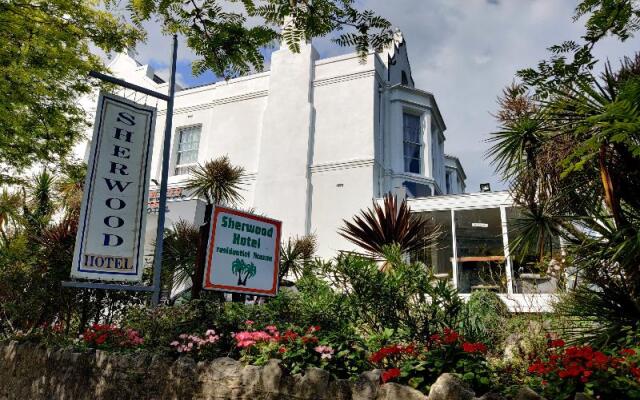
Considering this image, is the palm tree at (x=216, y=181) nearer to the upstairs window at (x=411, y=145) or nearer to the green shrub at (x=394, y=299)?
the upstairs window at (x=411, y=145)

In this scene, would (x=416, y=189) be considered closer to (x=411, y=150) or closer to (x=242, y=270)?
(x=411, y=150)

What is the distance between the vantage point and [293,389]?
3881 mm

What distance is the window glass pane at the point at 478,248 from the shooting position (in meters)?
13.2

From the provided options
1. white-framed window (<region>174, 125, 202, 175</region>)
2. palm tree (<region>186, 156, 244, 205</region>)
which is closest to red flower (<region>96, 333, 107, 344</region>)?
palm tree (<region>186, 156, 244, 205</region>)

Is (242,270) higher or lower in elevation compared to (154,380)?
higher

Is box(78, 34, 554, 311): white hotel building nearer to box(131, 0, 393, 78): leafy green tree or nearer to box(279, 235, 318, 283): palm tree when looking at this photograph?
box(279, 235, 318, 283): palm tree

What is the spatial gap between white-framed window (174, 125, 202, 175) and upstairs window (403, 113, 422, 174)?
9.06 meters

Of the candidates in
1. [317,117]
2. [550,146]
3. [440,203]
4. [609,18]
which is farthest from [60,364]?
[317,117]

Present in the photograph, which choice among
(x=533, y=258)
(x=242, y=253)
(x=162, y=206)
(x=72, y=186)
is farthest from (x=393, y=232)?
(x=72, y=186)

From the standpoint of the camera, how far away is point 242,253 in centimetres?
702

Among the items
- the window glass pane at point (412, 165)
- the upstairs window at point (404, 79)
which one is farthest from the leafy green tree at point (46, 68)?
the upstairs window at point (404, 79)

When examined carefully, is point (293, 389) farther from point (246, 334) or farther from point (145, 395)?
point (145, 395)

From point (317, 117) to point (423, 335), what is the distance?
1320 cm

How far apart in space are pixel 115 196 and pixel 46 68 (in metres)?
3.56
